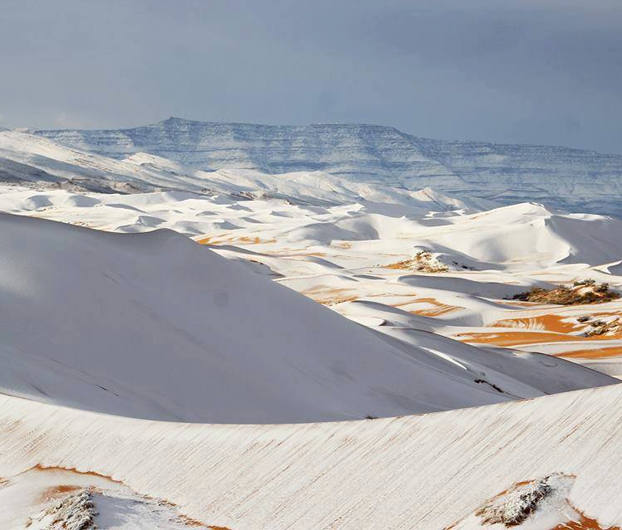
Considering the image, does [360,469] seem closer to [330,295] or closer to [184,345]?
[184,345]

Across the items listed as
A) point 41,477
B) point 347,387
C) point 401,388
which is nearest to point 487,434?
point 41,477

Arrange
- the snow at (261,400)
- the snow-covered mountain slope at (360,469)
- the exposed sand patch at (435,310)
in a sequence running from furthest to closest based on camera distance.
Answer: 1. the exposed sand patch at (435,310)
2. the snow at (261,400)
3. the snow-covered mountain slope at (360,469)

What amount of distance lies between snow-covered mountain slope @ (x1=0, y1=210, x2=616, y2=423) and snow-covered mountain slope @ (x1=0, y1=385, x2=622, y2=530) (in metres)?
3.26

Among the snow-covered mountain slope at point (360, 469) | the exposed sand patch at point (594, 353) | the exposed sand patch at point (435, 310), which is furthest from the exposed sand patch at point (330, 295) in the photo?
the snow-covered mountain slope at point (360, 469)

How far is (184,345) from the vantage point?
18.8m

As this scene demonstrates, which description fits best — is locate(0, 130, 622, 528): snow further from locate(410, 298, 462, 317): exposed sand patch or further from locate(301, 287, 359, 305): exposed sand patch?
locate(301, 287, 359, 305): exposed sand patch

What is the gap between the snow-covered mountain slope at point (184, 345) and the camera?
15602 mm

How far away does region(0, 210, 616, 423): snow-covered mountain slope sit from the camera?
15602mm

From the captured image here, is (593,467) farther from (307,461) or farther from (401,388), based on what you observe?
(401,388)

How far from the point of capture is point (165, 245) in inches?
942

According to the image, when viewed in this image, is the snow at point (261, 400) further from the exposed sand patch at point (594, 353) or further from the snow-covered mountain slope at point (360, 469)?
the exposed sand patch at point (594, 353)

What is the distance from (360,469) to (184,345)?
11020mm

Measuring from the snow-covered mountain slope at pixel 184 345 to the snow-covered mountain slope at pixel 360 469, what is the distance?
3256 millimetres

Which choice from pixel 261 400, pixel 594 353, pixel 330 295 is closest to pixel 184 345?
pixel 261 400
